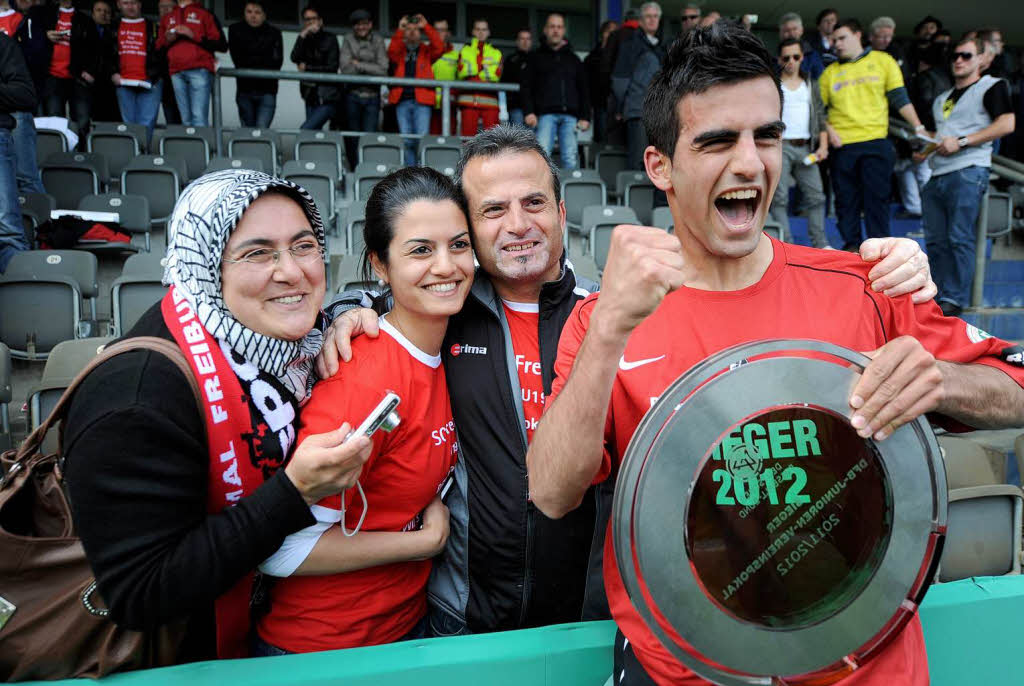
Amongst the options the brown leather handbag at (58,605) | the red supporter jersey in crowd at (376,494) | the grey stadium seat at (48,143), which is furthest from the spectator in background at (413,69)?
the brown leather handbag at (58,605)

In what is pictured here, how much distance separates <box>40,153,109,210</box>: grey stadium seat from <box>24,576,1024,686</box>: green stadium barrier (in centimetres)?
671

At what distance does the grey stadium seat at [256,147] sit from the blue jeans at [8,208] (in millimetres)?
2911

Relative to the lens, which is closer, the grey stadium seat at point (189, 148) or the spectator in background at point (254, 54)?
the grey stadium seat at point (189, 148)

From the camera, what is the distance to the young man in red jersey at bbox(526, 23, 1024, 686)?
3.49ft

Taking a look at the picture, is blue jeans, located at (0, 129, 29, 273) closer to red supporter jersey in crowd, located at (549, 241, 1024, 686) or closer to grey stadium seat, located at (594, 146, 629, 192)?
red supporter jersey in crowd, located at (549, 241, 1024, 686)

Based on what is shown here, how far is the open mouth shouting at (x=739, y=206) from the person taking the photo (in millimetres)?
1137

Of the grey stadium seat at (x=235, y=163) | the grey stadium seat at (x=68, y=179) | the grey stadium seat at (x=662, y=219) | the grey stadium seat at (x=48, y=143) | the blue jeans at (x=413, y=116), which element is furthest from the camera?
the blue jeans at (x=413, y=116)

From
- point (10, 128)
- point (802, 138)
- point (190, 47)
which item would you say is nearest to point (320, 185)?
point (190, 47)

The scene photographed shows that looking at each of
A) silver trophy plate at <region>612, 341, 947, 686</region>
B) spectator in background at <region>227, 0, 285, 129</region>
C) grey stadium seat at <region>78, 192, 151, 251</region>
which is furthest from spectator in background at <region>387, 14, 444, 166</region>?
silver trophy plate at <region>612, 341, 947, 686</region>

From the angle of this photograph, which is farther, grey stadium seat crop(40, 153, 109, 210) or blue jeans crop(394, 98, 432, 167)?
blue jeans crop(394, 98, 432, 167)

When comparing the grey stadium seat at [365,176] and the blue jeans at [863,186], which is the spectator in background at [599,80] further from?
the blue jeans at [863,186]

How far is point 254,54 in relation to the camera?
26.7ft

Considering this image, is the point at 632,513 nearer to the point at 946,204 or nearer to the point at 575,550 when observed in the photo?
the point at 575,550

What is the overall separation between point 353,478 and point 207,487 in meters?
0.28
